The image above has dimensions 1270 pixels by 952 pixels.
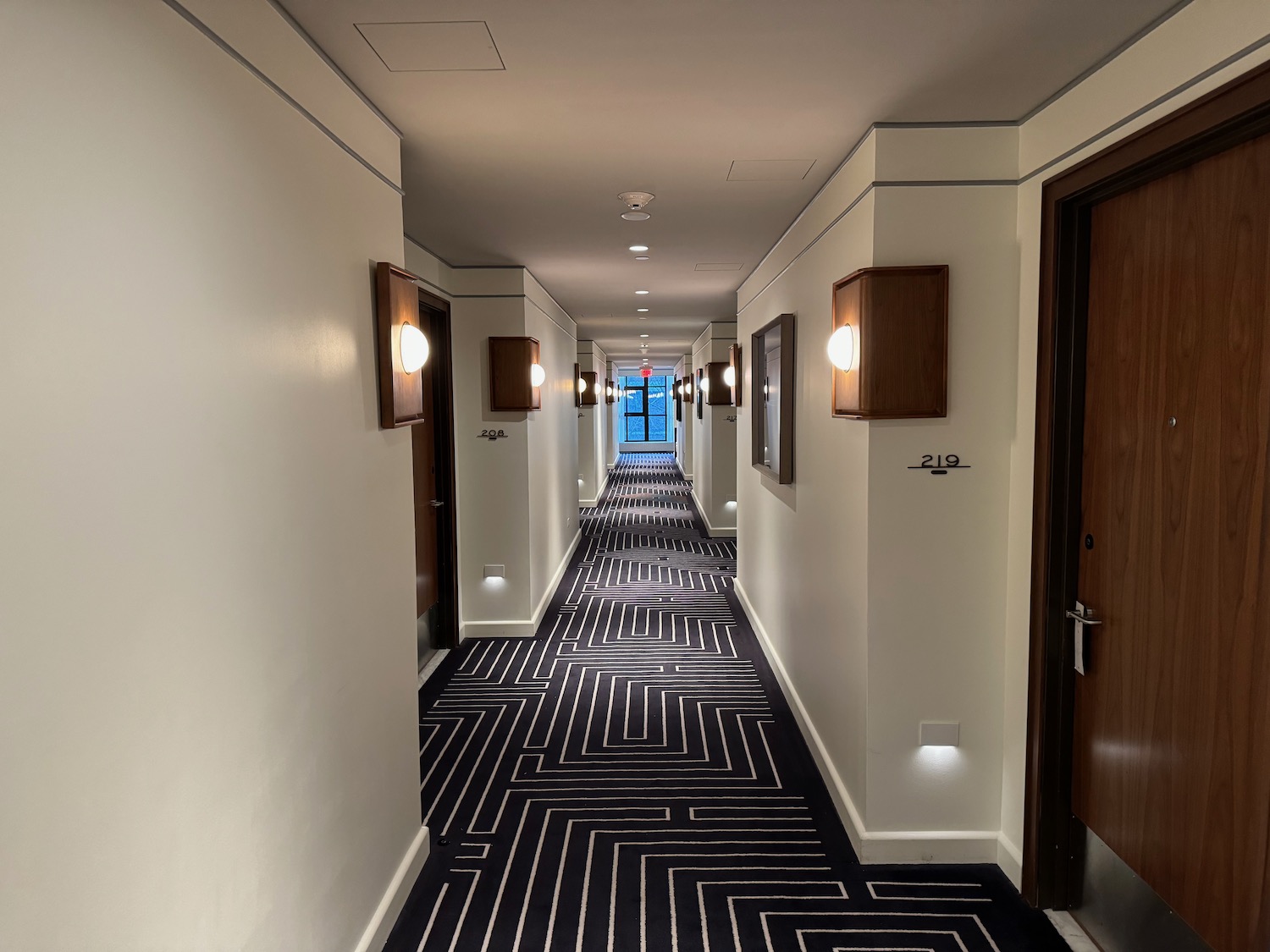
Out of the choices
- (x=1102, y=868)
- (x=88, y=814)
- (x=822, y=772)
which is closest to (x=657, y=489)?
(x=822, y=772)

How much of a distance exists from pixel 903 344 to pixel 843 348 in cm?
23

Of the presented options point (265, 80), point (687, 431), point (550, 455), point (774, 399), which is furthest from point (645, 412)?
point (265, 80)

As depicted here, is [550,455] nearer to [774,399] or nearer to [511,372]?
[511,372]

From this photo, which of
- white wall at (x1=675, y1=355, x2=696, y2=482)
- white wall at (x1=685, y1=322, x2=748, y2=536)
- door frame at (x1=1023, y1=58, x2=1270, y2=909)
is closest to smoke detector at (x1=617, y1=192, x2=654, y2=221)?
door frame at (x1=1023, y1=58, x2=1270, y2=909)

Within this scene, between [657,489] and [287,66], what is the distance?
11.8m

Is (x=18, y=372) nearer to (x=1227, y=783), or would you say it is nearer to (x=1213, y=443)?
(x=1213, y=443)

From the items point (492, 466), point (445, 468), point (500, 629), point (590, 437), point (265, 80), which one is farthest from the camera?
point (590, 437)

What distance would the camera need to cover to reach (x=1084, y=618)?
222 centimetres

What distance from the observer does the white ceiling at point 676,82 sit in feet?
5.72

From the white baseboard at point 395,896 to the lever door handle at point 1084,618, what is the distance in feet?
6.88

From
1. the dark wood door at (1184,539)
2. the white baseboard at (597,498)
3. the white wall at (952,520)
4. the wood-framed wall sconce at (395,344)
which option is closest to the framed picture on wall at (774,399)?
the white wall at (952,520)

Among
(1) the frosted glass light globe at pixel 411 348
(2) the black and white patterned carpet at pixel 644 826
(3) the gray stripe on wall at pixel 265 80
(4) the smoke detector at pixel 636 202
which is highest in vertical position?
(4) the smoke detector at pixel 636 202

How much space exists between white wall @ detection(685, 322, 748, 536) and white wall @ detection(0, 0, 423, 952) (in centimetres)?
634

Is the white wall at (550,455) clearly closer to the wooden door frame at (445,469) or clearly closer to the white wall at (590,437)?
the wooden door frame at (445,469)
